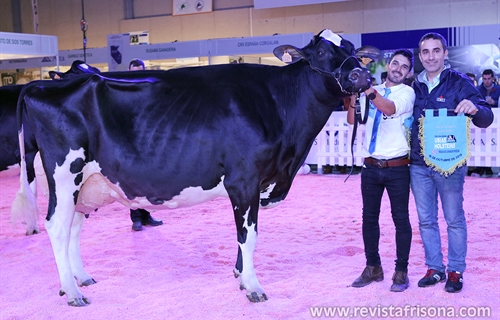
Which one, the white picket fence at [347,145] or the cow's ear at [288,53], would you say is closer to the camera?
the cow's ear at [288,53]

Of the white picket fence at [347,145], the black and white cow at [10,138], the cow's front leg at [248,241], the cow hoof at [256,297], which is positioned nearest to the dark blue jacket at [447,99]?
the cow's front leg at [248,241]

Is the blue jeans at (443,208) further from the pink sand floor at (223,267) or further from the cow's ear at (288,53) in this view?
the cow's ear at (288,53)

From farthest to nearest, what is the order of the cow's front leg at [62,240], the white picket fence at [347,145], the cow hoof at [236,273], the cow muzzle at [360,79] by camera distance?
the white picket fence at [347,145] → the cow hoof at [236,273] → the cow's front leg at [62,240] → the cow muzzle at [360,79]

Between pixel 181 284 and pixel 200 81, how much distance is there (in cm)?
168

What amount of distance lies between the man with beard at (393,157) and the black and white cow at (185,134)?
375 millimetres

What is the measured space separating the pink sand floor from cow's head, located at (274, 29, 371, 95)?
157cm

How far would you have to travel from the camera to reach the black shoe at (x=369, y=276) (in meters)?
4.47

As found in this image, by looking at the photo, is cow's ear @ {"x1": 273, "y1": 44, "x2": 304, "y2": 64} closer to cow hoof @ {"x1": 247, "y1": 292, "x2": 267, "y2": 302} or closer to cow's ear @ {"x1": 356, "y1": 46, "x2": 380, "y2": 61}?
cow's ear @ {"x1": 356, "y1": 46, "x2": 380, "y2": 61}

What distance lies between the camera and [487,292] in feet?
13.8

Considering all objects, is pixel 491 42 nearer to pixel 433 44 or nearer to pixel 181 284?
pixel 433 44

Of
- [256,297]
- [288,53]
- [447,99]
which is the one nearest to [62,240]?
[256,297]

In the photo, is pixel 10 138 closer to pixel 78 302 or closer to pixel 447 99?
pixel 78 302

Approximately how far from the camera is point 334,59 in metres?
4.19

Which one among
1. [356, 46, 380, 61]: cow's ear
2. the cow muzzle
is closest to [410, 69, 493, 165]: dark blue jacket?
[356, 46, 380, 61]: cow's ear
